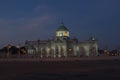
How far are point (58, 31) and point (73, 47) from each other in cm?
1404

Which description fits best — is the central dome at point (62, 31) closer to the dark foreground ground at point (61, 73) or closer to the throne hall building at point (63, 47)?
the throne hall building at point (63, 47)

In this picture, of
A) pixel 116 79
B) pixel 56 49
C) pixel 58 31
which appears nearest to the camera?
pixel 116 79

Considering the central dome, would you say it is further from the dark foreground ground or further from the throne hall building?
the dark foreground ground

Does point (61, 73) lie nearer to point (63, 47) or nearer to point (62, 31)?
point (63, 47)

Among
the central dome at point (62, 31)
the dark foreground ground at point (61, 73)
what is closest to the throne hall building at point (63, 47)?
the central dome at point (62, 31)

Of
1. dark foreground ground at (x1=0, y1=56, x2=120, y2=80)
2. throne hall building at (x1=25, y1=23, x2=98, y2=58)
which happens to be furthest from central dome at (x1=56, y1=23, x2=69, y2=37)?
dark foreground ground at (x1=0, y1=56, x2=120, y2=80)

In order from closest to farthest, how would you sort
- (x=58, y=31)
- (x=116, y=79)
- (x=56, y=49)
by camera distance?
(x=116, y=79) → (x=56, y=49) → (x=58, y=31)

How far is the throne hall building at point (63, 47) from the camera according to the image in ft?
522

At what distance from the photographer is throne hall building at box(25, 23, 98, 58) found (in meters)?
159

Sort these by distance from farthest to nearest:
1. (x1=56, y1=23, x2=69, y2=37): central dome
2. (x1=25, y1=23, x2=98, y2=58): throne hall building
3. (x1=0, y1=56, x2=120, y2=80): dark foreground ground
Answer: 1. (x1=56, y1=23, x2=69, y2=37): central dome
2. (x1=25, y1=23, x2=98, y2=58): throne hall building
3. (x1=0, y1=56, x2=120, y2=80): dark foreground ground

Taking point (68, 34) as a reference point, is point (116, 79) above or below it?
below

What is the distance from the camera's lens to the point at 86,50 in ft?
541

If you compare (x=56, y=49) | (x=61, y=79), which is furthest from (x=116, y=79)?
(x=56, y=49)

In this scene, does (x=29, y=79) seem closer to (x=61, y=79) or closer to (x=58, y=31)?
(x=61, y=79)
